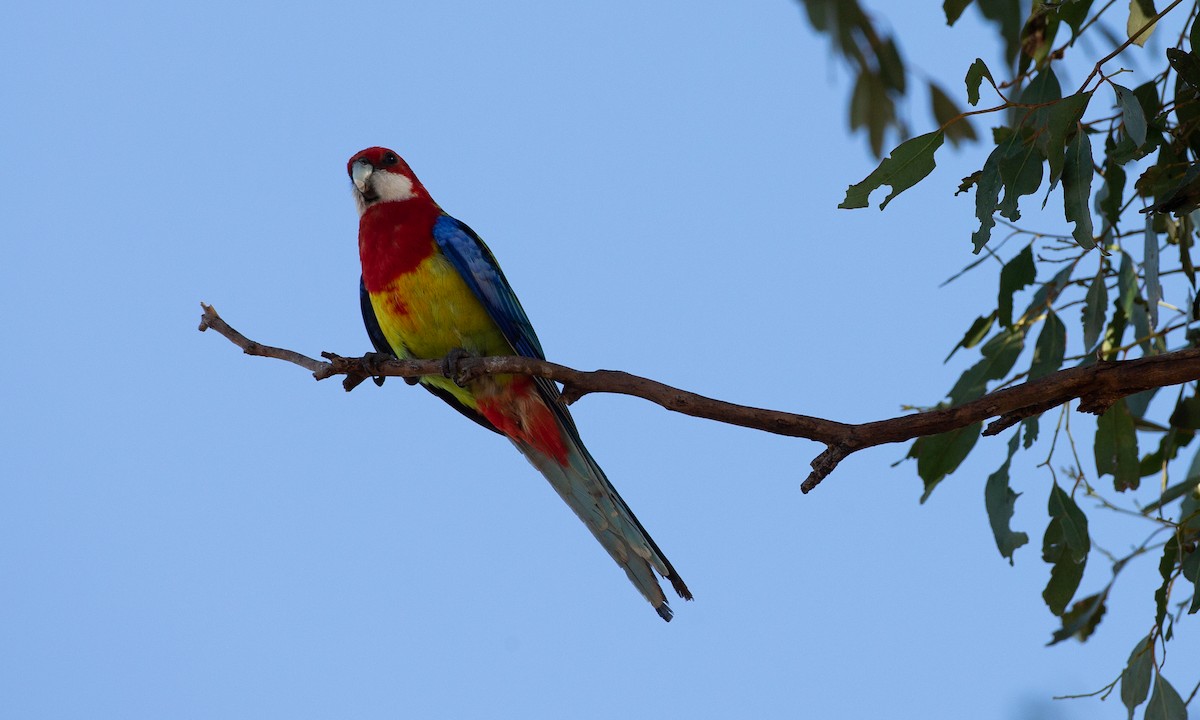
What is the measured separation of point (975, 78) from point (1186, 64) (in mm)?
572

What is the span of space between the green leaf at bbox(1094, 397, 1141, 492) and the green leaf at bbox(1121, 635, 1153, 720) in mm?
571

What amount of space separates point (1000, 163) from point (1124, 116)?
0.88 ft

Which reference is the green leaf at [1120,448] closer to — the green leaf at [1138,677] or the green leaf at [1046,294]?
the green leaf at [1046,294]

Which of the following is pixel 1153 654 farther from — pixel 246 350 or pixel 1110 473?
pixel 246 350

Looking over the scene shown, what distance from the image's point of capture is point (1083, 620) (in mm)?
3680

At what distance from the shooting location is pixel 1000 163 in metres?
2.59

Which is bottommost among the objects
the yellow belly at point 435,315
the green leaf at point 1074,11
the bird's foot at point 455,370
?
the bird's foot at point 455,370

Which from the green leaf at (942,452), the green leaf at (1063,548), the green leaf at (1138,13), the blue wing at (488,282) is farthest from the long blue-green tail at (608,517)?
the green leaf at (1138,13)

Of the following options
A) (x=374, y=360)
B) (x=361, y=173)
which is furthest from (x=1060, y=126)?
(x=361, y=173)

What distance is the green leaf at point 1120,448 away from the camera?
3.32 m

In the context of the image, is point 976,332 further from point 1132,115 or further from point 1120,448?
point 1132,115

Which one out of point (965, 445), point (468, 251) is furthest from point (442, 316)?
point (965, 445)

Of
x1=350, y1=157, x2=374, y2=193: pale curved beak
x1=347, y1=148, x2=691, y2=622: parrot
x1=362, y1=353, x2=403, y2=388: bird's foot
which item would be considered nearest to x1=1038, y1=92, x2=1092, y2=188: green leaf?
x1=347, y1=148, x2=691, y2=622: parrot

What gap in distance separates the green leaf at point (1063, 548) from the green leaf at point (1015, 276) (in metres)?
0.54
